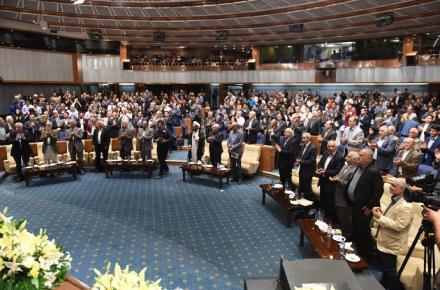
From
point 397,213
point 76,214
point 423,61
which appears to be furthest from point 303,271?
point 423,61

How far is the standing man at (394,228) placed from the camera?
3.79m

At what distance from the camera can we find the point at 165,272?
4359 millimetres

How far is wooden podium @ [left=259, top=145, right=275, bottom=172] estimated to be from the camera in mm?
8812

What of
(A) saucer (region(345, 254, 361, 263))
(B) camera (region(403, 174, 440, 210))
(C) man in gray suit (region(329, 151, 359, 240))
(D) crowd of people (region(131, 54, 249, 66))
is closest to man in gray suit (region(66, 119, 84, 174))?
(C) man in gray suit (region(329, 151, 359, 240))

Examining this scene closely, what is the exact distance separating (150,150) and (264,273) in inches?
225

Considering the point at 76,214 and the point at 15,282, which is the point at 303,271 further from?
the point at 76,214

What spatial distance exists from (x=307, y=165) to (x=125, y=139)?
5203 millimetres

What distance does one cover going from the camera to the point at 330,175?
563cm

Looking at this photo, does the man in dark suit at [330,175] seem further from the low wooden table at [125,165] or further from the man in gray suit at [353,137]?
the low wooden table at [125,165]

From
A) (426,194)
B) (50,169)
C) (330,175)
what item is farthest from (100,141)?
(426,194)

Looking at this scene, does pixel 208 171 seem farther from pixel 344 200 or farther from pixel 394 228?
pixel 394 228

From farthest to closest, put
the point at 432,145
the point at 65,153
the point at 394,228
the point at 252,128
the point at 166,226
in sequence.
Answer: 1. the point at 252,128
2. the point at 65,153
3. the point at 432,145
4. the point at 166,226
5. the point at 394,228

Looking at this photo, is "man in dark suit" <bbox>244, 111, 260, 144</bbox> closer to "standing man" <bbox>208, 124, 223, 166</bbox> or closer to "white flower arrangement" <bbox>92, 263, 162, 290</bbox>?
"standing man" <bbox>208, 124, 223, 166</bbox>

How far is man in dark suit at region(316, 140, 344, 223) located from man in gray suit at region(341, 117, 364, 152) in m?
0.99
